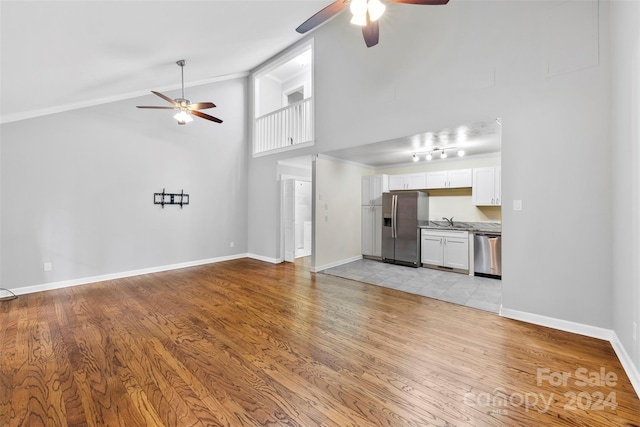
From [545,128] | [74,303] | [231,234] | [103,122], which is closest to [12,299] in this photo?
[74,303]

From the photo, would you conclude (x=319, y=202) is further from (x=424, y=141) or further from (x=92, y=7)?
(x=92, y=7)

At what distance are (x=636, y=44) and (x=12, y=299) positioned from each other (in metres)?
7.54

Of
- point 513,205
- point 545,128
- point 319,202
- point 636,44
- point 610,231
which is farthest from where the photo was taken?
point 319,202

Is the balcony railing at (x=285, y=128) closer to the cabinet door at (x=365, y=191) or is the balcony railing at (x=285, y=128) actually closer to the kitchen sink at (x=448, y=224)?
the cabinet door at (x=365, y=191)

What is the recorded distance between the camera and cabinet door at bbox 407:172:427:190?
5965 mm

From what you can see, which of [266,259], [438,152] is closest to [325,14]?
[438,152]

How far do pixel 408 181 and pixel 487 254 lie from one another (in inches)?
90.1

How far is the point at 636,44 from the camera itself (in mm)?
1883

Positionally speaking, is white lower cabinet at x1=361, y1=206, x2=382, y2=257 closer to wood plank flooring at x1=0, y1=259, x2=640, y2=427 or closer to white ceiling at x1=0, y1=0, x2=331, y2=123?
wood plank flooring at x1=0, y1=259, x2=640, y2=427

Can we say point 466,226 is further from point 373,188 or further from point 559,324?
point 559,324

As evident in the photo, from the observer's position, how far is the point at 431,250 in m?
5.58

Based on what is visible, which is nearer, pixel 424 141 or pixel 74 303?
pixel 74 303

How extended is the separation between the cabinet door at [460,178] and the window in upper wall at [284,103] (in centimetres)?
312

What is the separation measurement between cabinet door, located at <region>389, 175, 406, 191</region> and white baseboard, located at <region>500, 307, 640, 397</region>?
12.1 ft
